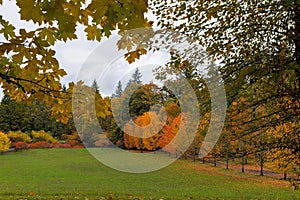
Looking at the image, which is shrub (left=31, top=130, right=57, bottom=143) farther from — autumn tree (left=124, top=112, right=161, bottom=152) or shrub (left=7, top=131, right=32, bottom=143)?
autumn tree (left=124, top=112, right=161, bottom=152)

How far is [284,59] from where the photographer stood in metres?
3.72

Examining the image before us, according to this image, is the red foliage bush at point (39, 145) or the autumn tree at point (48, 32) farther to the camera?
the red foliage bush at point (39, 145)

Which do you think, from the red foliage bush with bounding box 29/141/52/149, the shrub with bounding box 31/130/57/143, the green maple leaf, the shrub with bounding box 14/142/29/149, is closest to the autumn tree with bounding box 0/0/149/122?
the green maple leaf

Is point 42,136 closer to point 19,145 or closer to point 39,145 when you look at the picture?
point 39,145

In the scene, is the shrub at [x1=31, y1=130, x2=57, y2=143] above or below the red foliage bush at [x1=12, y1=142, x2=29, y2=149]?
above

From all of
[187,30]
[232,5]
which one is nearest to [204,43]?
[187,30]

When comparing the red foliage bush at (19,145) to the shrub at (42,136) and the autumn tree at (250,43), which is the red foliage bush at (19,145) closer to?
the shrub at (42,136)

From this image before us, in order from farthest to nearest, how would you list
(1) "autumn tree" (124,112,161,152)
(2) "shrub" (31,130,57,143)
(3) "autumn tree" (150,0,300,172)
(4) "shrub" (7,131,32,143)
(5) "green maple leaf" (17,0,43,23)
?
(2) "shrub" (31,130,57,143), (4) "shrub" (7,131,32,143), (1) "autumn tree" (124,112,161,152), (3) "autumn tree" (150,0,300,172), (5) "green maple leaf" (17,0,43,23)

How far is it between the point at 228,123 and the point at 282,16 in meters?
1.60

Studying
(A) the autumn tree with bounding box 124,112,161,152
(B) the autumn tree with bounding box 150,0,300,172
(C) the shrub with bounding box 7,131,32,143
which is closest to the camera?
(B) the autumn tree with bounding box 150,0,300,172

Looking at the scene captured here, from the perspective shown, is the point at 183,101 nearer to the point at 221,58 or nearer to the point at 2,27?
the point at 221,58

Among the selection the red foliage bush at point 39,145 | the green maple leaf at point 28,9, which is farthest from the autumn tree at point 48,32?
the red foliage bush at point 39,145

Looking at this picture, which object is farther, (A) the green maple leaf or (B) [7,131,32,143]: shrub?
(B) [7,131,32,143]: shrub

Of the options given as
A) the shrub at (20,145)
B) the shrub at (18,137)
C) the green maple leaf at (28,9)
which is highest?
the green maple leaf at (28,9)
